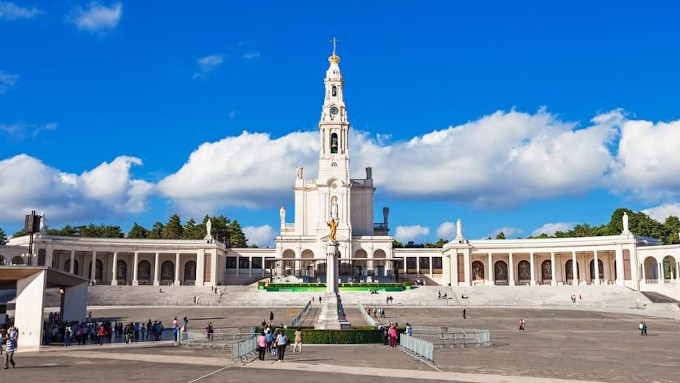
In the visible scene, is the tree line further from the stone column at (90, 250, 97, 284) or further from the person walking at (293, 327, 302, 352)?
the person walking at (293, 327, 302, 352)

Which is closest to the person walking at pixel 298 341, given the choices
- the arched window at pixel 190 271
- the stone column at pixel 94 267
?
the stone column at pixel 94 267

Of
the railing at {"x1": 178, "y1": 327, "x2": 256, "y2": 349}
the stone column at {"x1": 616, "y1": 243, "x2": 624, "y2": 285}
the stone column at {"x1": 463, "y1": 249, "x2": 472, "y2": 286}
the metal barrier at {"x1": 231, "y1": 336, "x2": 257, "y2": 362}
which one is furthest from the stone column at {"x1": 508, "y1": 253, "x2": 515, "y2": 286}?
the metal barrier at {"x1": 231, "y1": 336, "x2": 257, "y2": 362}

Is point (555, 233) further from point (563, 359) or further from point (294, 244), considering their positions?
point (563, 359)

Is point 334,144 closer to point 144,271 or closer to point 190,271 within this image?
point 190,271

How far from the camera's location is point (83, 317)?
146ft

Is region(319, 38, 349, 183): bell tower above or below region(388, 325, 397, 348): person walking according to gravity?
above

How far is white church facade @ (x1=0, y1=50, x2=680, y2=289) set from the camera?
91.6 m

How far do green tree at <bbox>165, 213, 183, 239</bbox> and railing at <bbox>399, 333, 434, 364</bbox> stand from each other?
331 feet

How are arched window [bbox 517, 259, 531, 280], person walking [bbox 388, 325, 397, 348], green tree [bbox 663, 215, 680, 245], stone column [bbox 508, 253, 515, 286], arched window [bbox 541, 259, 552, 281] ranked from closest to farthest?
person walking [bbox 388, 325, 397, 348]
stone column [bbox 508, 253, 515, 286]
arched window [bbox 541, 259, 552, 281]
arched window [bbox 517, 259, 531, 280]
green tree [bbox 663, 215, 680, 245]

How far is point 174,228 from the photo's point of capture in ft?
429

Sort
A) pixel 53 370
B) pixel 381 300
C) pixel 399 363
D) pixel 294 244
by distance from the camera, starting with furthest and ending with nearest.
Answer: pixel 294 244 < pixel 381 300 < pixel 399 363 < pixel 53 370

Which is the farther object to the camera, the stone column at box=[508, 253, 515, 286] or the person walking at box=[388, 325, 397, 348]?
the stone column at box=[508, 253, 515, 286]

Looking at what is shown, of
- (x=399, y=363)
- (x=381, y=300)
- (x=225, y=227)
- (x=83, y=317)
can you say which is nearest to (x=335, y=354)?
(x=399, y=363)

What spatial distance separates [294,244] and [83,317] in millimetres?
59592
